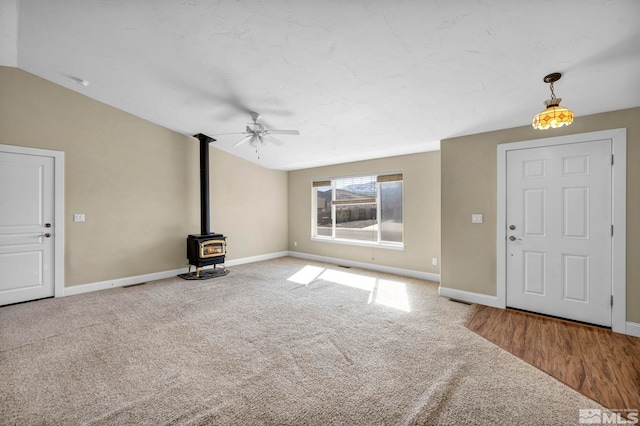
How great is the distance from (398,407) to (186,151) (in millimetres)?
5375

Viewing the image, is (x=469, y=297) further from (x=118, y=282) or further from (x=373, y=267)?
(x=118, y=282)

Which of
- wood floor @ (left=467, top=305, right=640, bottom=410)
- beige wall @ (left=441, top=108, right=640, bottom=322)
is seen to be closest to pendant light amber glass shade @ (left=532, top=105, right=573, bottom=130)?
beige wall @ (left=441, top=108, right=640, bottom=322)

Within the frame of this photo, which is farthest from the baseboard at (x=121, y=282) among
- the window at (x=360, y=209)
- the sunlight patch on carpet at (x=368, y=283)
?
the window at (x=360, y=209)

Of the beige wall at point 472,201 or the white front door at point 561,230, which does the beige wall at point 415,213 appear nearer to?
the beige wall at point 472,201

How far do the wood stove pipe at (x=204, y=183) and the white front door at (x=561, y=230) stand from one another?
4932mm

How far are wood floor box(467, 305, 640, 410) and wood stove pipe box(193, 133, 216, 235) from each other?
4.59m

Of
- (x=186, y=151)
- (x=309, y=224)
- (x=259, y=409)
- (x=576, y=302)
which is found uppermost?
(x=186, y=151)

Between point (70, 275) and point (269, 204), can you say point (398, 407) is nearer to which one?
point (70, 275)

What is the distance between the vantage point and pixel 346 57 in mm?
2523

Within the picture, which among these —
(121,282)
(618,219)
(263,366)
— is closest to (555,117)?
(618,219)

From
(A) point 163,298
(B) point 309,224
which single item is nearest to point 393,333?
(A) point 163,298

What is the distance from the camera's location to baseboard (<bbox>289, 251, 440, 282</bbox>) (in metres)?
4.82

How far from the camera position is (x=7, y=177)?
362 centimetres

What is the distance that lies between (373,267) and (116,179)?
195 inches
